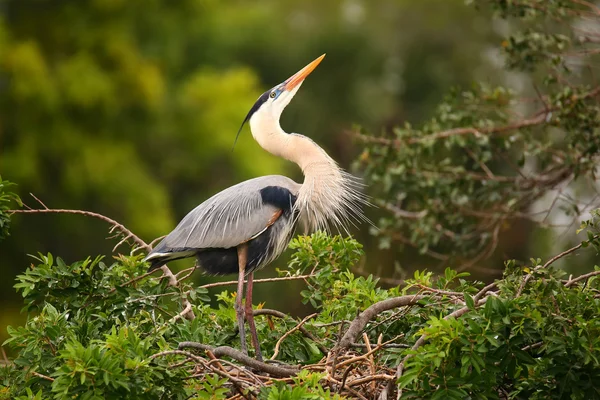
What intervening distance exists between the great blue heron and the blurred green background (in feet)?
30.6

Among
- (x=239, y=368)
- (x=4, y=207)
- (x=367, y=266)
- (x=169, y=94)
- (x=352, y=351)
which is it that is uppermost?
(x=4, y=207)

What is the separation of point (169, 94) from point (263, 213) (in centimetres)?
1656

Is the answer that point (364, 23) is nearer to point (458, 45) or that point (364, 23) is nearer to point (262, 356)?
point (458, 45)

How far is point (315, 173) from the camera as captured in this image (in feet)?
18.5

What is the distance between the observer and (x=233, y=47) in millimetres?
25297

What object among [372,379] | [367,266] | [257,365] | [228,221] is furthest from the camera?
[367,266]

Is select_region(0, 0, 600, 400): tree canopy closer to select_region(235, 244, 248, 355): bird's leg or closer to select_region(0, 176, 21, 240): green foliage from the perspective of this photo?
select_region(0, 176, 21, 240): green foliage

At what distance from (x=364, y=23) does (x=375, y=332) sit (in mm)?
22687

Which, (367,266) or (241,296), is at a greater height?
(241,296)

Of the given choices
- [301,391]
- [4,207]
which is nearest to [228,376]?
[301,391]

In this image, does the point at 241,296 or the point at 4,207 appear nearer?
the point at 4,207

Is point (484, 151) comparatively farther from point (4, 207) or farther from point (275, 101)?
point (4, 207)

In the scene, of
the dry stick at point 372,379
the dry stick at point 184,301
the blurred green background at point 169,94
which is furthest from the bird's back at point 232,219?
the blurred green background at point 169,94

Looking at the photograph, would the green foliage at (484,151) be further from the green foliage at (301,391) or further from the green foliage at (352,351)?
the green foliage at (301,391)
